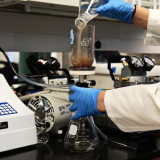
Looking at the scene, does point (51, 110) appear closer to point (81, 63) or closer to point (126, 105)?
point (81, 63)

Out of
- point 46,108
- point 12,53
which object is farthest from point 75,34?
point 12,53

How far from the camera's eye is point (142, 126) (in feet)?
3.43

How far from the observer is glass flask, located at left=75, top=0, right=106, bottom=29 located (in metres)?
1.22

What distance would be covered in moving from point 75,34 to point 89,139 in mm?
451

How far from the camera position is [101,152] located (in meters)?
1.11

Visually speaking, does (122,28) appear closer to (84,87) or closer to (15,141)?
(84,87)

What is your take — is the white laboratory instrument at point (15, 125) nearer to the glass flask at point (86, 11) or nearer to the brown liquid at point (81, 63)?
the brown liquid at point (81, 63)

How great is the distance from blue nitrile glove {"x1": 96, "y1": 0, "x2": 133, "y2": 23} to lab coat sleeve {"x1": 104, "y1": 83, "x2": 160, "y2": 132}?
49 centimetres

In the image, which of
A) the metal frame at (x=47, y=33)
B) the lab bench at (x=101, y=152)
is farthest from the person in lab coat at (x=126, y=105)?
the metal frame at (x=47, y=33)

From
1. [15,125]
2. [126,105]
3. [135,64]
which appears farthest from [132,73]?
[15,125]

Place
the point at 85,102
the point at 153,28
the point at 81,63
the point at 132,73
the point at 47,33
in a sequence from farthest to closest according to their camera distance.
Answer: the point at 47,33 → the point at 153,28 → the point at 132,73 → the point at 81,63 → the point at 85,102

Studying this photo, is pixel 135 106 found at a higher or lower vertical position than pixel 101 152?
higher

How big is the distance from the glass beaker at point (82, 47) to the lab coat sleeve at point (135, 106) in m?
0.22

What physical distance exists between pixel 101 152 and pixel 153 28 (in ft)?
2.51
